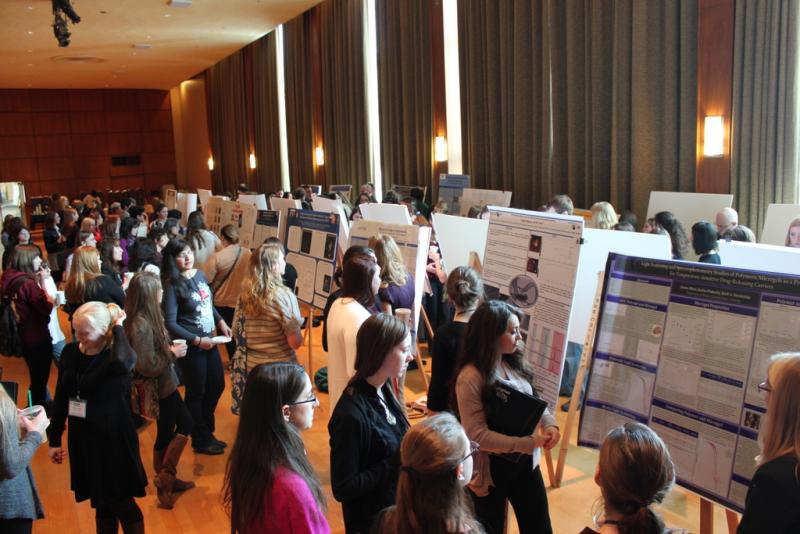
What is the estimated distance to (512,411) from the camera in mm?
2662

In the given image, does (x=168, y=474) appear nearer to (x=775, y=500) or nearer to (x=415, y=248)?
(x=415, y=248)

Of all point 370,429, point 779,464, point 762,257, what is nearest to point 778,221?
point 762,257

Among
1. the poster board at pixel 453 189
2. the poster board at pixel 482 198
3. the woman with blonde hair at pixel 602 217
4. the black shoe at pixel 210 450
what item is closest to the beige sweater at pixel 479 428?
the black shoe at pixel 210 450

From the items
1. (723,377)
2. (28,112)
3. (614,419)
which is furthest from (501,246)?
(28,112)

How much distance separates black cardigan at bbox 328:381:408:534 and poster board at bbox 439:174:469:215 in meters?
Result: 8.21

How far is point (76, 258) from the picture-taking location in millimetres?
5273

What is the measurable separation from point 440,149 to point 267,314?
8095 mm

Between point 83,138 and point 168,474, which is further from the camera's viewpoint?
point 83,138

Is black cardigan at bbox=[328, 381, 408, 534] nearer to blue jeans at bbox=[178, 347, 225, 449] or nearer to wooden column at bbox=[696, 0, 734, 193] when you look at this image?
blue jeans at bbox=[178, 347, 225, 449]

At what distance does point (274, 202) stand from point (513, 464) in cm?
658

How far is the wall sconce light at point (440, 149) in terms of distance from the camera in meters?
11.8

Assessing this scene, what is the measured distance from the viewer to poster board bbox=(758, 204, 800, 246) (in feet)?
19.5

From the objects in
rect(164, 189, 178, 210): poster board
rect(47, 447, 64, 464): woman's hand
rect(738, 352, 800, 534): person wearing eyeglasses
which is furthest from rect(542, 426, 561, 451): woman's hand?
rect(164, 189, 178, 210): poster board

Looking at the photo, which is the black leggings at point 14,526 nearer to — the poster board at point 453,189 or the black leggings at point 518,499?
the black leggings at point 518,499
